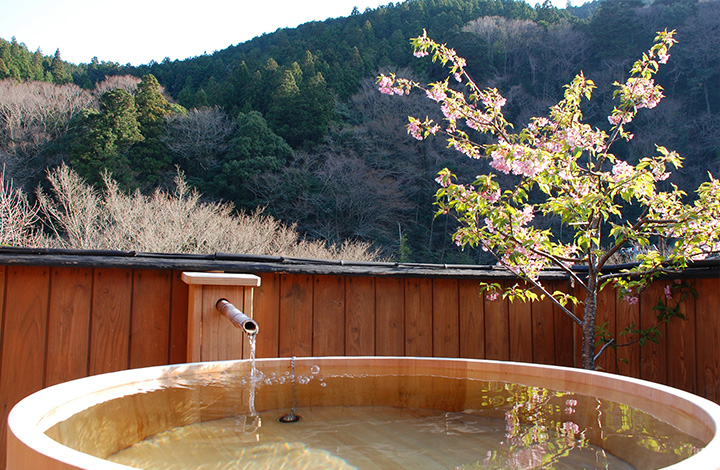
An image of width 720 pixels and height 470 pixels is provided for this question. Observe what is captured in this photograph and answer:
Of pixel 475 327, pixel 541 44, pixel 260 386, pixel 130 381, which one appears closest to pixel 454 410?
pixel 260 386

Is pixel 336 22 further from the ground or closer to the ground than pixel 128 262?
further from the ground

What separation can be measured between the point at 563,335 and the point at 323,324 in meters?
1.41

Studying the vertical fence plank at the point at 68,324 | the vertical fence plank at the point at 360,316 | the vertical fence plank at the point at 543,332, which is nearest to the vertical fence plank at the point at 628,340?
the vertical fence plank at the point at 543,332

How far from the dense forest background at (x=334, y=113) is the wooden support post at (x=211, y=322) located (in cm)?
1261

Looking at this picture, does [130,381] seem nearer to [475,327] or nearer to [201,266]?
[201,266]

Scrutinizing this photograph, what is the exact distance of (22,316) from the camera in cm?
193

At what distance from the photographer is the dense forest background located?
15.0 meters

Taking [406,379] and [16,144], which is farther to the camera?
[16,144]

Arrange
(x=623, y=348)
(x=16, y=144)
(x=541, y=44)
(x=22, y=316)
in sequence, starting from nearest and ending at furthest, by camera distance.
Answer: (x=22, y=316) < (x=623, y=348) < (x=16, y=144) < (x=541, y=44)

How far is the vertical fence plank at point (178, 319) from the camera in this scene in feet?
7.14

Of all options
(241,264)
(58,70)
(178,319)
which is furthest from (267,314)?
(58,70)

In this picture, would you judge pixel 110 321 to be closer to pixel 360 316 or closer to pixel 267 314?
pixel 267 314

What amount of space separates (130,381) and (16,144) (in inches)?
636

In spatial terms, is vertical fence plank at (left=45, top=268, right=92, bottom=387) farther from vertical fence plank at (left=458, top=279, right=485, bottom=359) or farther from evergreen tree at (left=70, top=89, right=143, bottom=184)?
evergreen tree at (left=70, top=89, right=143, bottom=184)
